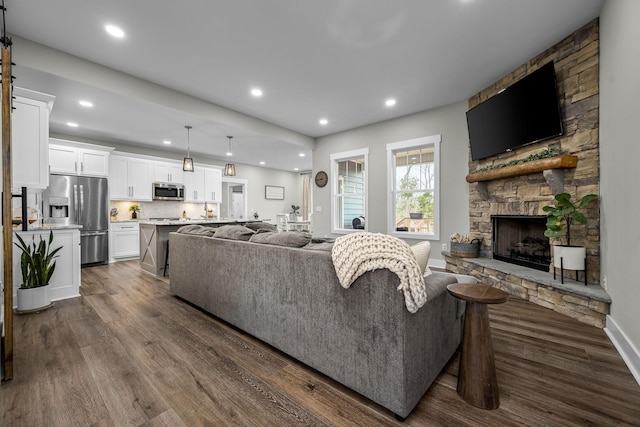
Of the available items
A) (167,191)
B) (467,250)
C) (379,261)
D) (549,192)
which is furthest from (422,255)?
(167,191)

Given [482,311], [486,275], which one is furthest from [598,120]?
[482,311]

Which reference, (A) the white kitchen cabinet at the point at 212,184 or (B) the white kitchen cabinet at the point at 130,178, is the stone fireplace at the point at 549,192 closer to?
(A) the white kitchen cabinet at the point at 212,184

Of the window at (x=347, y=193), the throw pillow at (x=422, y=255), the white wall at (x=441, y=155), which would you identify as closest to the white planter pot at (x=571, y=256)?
the white wall at (x=441, y=155)

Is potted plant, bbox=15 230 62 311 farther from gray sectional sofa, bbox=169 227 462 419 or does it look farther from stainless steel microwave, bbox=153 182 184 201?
stainless steel microwave, bbox=153 182 184 201

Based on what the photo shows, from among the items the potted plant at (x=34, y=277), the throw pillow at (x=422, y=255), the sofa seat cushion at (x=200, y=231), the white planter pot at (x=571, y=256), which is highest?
the sofa seat cushion at (x=200, y=231)

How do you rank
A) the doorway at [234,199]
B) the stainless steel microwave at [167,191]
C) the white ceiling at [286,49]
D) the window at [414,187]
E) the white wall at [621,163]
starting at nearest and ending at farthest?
the white wall at [621,163] → the white ceiling at [286,49] → the window at [414,187] → the stainless steel microwave at [167,191] → the doorway at [234,199]

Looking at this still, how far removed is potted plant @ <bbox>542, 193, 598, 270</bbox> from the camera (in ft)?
8.59

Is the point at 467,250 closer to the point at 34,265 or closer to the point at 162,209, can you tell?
the point at 34,265

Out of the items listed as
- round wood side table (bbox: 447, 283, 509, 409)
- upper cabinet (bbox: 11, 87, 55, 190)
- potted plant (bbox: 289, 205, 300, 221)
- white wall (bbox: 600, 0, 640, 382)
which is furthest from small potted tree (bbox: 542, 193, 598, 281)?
potted plant (bbox: 289, 205, 300, 221)

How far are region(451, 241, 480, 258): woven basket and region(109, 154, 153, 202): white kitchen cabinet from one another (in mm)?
6643

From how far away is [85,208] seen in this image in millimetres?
5199

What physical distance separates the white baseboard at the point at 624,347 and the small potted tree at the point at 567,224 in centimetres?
56

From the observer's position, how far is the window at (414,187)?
4.94 m

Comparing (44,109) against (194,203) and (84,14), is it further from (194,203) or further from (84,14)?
(194,203)
